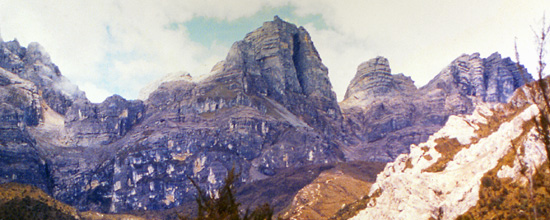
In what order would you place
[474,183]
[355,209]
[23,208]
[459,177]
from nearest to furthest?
[474,183]
[459,177]
[23,208]
[355,209]

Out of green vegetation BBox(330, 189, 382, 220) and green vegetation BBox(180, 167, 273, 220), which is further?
green vegetation BBox(330, 189, 382, 220)

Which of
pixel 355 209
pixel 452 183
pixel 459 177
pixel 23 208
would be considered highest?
pixel 23 208

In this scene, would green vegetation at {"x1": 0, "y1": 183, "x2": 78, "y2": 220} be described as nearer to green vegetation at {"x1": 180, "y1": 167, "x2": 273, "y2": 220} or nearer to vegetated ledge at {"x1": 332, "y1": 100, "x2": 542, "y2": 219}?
vegetated ledge at {"x1": 332, "y1": 100, "x2": 542, "y2": 219}

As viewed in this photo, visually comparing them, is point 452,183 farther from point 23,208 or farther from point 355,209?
point 23,208

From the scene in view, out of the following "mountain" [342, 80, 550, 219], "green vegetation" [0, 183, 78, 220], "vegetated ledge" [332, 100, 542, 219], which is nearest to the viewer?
"mountain" [342, 80, 550, 219]

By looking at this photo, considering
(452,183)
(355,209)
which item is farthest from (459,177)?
(355,209)

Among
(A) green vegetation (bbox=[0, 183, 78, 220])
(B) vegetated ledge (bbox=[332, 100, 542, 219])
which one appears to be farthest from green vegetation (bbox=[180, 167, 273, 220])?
(A) green vegetation (bbox=[0, 183, 78, 220])

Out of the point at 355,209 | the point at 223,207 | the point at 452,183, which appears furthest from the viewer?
the point at 355,209

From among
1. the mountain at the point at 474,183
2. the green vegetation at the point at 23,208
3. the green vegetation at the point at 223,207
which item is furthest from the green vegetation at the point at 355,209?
the green vegetation at the point at 223,207

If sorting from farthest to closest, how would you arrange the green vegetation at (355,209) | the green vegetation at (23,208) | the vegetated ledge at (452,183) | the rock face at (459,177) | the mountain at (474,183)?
the green vegetation at (355,209)
the green vegetation at (23,208)
the vegetated ledge at (452,183)
the rock face at (459,177)
the mountain at (474,183)

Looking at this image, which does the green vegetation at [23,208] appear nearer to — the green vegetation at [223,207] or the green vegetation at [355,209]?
the green vegetation at [355,209]

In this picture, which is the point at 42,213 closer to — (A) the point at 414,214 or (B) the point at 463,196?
(A) the point at 414,214

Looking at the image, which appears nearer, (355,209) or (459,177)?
(459,177)

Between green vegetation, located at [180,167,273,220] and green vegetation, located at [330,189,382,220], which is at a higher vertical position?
green vegetation, located at [180,167,273,220]
